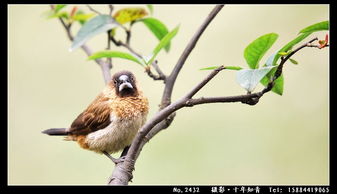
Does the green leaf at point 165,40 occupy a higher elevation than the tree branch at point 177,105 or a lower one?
higher

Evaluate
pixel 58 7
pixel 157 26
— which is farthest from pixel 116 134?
pixel 58 7

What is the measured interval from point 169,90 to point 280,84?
63 cm

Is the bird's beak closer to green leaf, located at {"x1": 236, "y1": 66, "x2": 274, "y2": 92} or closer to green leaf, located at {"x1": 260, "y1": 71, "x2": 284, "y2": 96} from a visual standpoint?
green leaf, located at {"x1": 260, "y1": 71, "x2": 284, "y2": 96}

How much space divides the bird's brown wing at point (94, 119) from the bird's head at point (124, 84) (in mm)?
138

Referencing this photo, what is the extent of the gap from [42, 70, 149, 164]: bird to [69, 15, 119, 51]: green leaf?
439mm

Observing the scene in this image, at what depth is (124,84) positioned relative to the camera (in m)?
2.76

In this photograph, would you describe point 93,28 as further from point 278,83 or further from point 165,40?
point 278,83

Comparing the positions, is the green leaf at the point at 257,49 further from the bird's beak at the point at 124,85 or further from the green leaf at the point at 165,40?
the bird's beak at the point at 124,85

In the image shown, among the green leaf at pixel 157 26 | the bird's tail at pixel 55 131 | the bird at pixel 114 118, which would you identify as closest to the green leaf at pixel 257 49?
the green leaf at pixel 157 26

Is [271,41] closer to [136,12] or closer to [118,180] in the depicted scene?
[118,180]

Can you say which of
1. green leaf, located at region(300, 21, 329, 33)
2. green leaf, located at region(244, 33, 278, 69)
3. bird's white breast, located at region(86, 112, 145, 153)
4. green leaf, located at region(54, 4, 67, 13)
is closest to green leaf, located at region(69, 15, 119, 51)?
green leaf, located at region(54, 4, 67, 13)

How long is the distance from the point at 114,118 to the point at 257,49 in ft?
4.74

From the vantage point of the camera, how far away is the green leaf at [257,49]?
155 centimetres

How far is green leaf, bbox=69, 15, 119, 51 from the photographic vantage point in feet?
7.18
